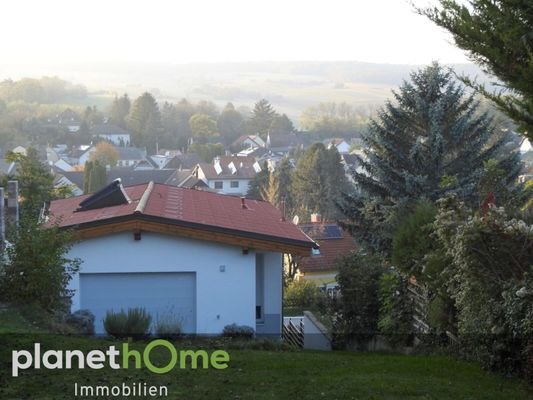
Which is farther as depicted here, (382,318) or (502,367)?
(382,318)

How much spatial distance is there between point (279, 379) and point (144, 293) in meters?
6.88

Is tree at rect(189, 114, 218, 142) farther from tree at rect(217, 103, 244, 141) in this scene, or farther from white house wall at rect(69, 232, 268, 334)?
white house wall at rect(69, 232, 268, 334)

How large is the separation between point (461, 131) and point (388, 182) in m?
2.56

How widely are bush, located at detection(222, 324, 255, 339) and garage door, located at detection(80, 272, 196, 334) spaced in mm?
931

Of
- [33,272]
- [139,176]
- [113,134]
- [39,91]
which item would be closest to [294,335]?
[33,272]

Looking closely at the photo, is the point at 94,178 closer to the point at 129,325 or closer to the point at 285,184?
the point at 285,184

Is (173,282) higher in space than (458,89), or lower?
lower

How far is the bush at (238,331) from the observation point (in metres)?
12.9

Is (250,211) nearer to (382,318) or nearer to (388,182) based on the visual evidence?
(382,318)

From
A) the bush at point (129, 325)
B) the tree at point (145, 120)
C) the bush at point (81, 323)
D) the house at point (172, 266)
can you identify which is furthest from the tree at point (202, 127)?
the bush at point (129, 325)

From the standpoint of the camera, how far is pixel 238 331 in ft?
43.7

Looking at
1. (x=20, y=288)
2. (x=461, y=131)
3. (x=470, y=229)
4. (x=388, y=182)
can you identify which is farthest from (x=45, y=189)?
(x=470, y=229)

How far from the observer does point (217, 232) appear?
47.2ft

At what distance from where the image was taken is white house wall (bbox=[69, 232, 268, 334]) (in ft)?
47.4
